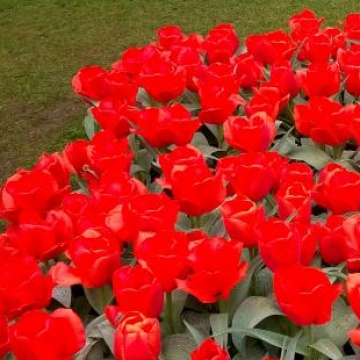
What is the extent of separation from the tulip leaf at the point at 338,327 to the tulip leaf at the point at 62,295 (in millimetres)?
485

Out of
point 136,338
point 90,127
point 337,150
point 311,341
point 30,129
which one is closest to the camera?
point 136,338

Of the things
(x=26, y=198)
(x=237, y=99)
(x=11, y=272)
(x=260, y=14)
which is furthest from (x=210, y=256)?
(x=260, y=14)

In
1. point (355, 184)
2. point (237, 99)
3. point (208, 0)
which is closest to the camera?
point (355, 184)

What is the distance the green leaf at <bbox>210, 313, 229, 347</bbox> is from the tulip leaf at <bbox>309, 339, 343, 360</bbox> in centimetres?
15

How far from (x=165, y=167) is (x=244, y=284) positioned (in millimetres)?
365

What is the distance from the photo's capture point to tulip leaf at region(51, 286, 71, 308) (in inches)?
56.8

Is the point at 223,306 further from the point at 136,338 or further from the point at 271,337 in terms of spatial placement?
the point at 136,338

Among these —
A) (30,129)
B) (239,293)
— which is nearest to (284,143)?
(239,293)

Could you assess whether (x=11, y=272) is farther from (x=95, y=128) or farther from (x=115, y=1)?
(x=115, y=1)

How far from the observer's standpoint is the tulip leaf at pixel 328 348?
117cm

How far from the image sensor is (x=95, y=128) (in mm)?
2541

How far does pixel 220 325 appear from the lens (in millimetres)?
1270

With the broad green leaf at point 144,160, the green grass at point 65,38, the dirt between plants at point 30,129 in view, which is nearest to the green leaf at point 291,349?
the broad green leaf at point 144,160

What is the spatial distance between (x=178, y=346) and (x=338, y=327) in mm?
277
